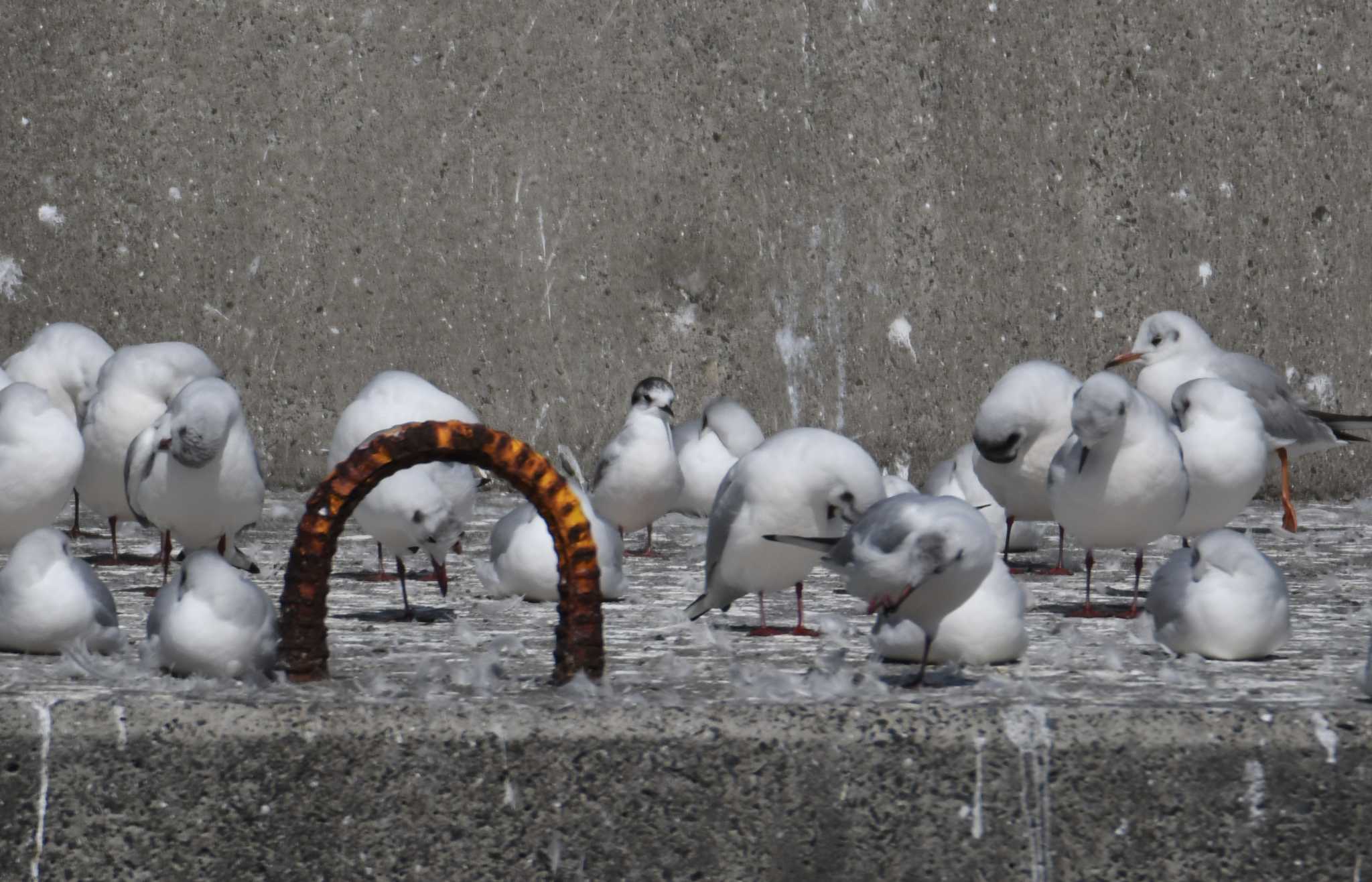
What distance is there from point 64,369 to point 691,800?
4046 millimetres

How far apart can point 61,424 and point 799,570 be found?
2206 millimetres

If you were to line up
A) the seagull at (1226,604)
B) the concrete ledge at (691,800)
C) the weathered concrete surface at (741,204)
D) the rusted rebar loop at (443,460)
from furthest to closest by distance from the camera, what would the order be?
the weathered concrete surface at (741,204), the seagull at (1226,604), the rusted rebar loop at (443,460), the concrete ledge at (691,800)

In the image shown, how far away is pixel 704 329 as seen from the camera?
7184 mm

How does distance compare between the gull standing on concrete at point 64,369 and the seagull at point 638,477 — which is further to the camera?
the gull standing on concrete at point 64,369

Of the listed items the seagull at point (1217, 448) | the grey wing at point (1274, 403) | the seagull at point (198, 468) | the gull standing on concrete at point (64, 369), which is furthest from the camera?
the gull standing on concrete at point (64, 369)

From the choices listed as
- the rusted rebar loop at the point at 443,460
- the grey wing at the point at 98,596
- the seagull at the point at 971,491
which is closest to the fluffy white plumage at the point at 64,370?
the grey wing at the point at 98,596

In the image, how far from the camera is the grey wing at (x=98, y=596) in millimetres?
3156

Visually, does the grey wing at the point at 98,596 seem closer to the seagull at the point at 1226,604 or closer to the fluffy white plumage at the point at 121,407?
the fluffy white plumage at the point at 121,407

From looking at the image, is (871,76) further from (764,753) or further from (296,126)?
(764,753)

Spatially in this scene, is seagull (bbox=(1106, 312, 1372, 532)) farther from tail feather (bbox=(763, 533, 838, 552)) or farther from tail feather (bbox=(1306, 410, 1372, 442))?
tail feather (bbox=(763, 533, 838, 552))

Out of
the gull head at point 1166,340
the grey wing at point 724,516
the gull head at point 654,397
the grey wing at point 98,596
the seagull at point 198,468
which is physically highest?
the gull head at point 1166,340

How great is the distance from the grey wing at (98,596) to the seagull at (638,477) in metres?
2.20

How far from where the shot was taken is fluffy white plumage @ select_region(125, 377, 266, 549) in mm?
4047

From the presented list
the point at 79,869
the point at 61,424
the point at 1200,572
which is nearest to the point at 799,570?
the point at 1200,572
